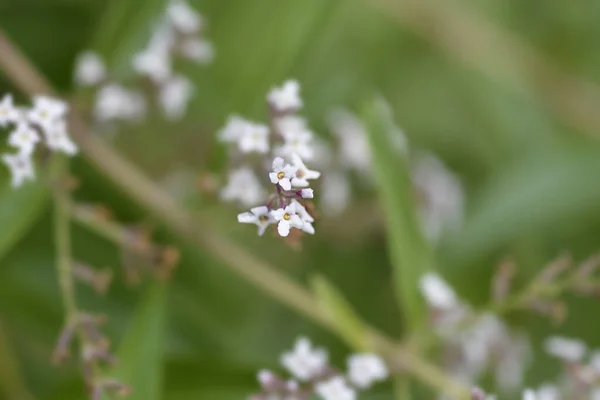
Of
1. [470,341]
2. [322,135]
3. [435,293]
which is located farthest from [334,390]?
[322,135]

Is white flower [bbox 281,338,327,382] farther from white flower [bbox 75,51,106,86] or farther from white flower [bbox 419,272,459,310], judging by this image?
white flower [bbox 75,51,106,86]

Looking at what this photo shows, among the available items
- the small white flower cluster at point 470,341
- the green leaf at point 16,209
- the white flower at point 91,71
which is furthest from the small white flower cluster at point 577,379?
the white flower at point 91,71

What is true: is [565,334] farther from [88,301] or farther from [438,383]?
[88,301]

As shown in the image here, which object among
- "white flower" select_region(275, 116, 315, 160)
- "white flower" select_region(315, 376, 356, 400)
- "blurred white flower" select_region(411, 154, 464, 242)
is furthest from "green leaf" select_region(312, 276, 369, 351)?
"blurred white flower" select_region(411, 154, 464, 242)

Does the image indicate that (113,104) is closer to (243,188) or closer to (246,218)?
(243,188)

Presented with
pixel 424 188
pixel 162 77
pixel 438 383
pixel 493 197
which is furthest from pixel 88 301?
pixel 493 197

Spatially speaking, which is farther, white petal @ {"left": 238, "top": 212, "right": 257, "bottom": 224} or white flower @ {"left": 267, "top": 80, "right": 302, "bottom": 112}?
white flower @ {"left": 267, "top": 80, "right": 302, "bottom": 112}
